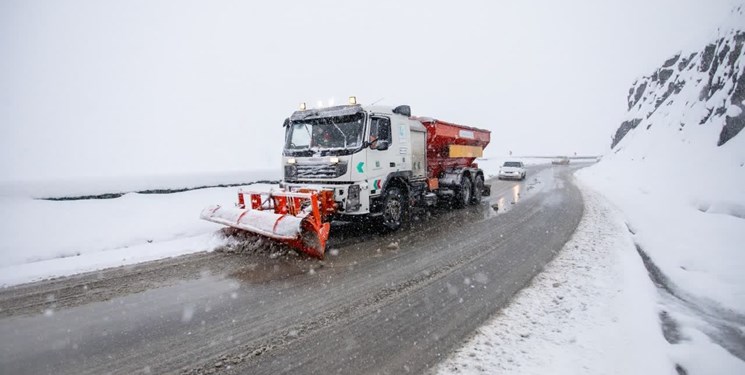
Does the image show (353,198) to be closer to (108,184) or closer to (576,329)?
(576,329)

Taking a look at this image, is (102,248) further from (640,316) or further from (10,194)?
(640,316)

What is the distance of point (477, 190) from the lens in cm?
1299

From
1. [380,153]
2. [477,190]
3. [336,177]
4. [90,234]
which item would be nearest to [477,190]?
[477,190]

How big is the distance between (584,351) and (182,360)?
386 cm

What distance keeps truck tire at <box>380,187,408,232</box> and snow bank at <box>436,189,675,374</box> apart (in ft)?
11.9

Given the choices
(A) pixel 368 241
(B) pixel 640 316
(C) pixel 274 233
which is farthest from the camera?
(A) pixel 368 241

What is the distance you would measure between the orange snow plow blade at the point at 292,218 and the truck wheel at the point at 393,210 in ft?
5.05

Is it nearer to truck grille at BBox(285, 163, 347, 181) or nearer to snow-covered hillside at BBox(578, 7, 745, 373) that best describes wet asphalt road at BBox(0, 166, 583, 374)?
truck grille at BBox(285, 163, 347, 181)

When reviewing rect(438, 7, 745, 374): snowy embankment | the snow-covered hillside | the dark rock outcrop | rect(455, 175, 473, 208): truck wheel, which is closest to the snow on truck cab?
rect(455, 175, 473, 208): truck wheel

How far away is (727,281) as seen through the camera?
503 centimetres

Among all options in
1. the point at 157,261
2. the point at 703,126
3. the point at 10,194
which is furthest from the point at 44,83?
the point at 703,126

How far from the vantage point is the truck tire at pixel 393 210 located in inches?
320

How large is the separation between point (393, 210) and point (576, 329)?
515cm

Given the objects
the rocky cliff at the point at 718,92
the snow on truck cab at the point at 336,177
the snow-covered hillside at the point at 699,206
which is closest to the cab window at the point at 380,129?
the snow on truck cab at the point at 336,177
